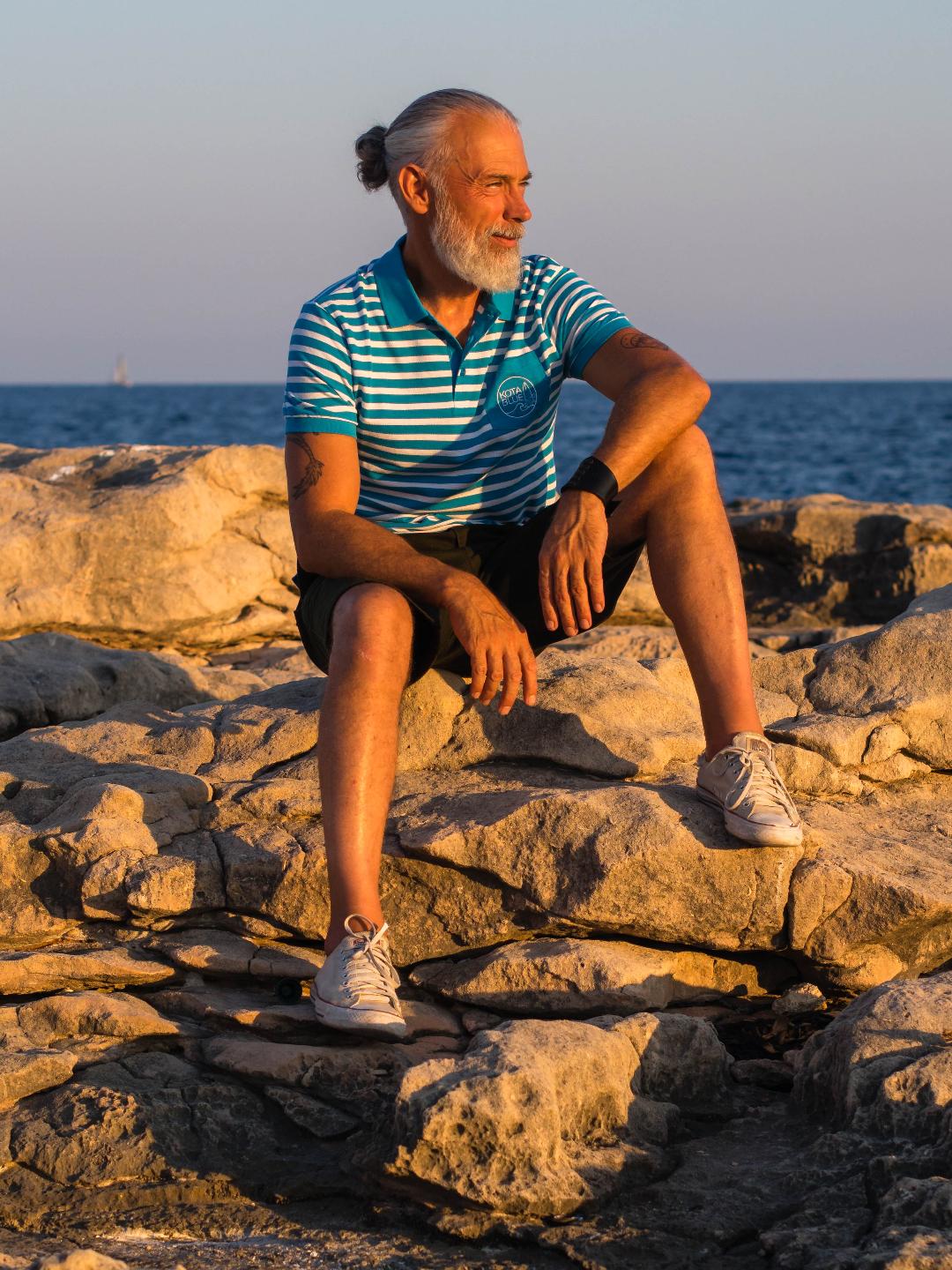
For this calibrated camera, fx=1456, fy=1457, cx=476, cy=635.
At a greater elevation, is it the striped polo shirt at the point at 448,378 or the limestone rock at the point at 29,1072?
the striped polo shirt at the point at 448,378

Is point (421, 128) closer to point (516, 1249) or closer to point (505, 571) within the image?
point (505, 571)

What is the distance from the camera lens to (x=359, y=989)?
10.6ft

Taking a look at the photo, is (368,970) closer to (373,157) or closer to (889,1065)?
(889,1065)

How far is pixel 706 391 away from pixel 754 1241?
208 cm

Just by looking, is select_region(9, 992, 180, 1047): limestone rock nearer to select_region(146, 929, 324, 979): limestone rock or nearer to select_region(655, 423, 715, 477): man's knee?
select_region(146, 929, 324, 979): limestone rock

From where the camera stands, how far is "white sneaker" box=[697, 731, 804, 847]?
3.54m

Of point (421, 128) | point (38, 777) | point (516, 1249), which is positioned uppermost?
point (421, 128)

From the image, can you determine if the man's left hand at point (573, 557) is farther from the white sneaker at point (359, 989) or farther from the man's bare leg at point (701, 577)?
the white sneaker at point (359, 989)

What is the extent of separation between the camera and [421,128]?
394 cm

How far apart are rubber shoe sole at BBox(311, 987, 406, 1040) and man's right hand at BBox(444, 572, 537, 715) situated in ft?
2.54

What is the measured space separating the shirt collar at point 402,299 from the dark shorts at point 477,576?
0.59 m

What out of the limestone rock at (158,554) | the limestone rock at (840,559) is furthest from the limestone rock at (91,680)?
the limestone rock at (840,559)

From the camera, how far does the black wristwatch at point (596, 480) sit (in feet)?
11.9

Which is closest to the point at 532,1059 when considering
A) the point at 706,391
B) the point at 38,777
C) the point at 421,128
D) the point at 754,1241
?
the point at 754,1241
